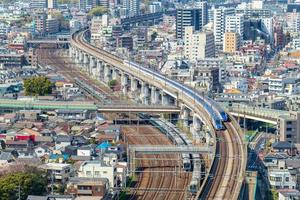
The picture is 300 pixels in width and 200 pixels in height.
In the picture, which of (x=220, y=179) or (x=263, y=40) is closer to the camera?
(x=220, y=179)

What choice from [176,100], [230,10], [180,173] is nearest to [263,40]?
[230,10]

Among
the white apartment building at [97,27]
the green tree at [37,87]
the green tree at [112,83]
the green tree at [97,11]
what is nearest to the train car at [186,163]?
the green tree at [37,87]

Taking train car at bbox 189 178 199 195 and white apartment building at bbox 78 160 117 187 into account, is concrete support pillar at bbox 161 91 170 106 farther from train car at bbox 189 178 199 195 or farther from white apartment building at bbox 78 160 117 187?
train car at bbox 189 178 199 195

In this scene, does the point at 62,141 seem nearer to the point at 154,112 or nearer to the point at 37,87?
the point at 154,112

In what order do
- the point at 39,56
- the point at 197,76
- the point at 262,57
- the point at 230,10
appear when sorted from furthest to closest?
1. the point at 230,10
2. the point at 39,56
3. the point at 262,57
4. the point at 197,76

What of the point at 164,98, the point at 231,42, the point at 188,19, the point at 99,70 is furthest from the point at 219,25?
the point at 164,98

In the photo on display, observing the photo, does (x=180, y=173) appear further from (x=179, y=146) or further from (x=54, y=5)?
(x=54, y=5)

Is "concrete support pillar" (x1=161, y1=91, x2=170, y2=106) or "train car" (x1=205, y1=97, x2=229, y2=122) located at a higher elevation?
"train car" (x1=205, y1=97, x2=229, y2=122)

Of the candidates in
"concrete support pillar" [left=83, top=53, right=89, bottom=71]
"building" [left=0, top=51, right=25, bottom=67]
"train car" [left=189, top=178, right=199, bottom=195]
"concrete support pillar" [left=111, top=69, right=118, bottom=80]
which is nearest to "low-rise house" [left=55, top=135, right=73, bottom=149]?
"train car" [left=189, top=178, right=199, bottom=195]
